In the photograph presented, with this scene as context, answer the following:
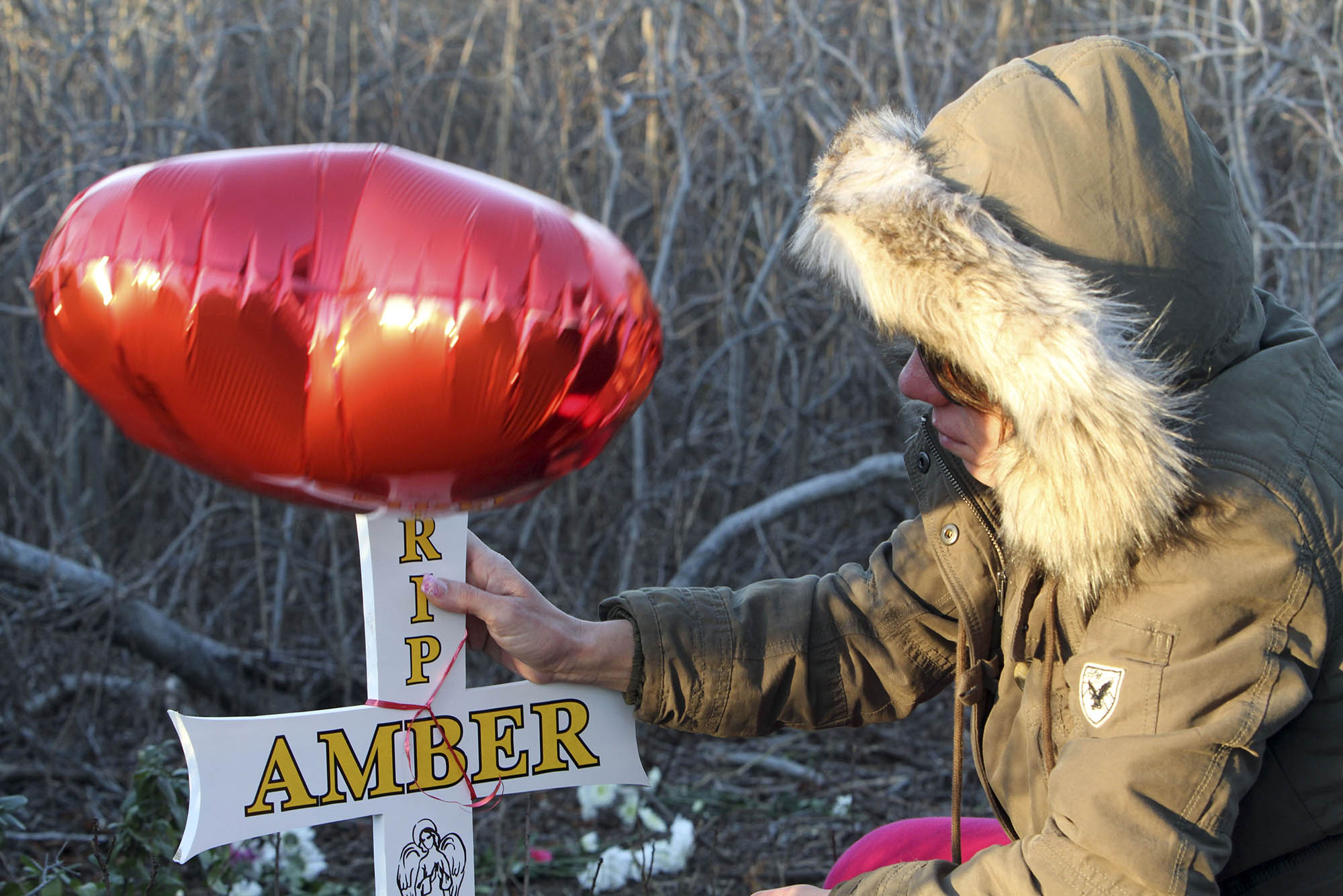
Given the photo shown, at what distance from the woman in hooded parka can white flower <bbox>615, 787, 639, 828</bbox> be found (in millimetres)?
1520

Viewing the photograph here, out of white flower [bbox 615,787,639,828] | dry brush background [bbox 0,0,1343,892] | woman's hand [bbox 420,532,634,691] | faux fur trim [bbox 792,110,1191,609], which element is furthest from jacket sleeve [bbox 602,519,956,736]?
dry brush background [bbox 0,0,1343,892]

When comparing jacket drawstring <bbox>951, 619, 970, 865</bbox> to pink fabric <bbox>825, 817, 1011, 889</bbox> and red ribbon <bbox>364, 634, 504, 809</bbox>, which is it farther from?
red ribbon <bbox>364, 634, 504, 809</bbox>

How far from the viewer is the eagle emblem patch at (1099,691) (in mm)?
1372

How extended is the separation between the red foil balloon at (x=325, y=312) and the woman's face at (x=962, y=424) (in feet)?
1.46

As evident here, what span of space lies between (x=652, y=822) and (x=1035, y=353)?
5.89ft

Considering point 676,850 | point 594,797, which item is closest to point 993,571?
point 676,850

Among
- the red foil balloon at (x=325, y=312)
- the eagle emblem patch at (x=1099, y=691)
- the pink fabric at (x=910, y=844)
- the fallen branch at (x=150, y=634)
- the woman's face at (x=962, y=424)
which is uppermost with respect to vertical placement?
the red foil balloon at (x=325, y=312)

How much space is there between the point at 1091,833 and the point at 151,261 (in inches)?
45.2

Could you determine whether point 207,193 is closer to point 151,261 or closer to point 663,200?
point 151,261

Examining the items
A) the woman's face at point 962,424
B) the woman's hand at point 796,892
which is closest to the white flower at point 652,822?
the woman's hand at point 796,892

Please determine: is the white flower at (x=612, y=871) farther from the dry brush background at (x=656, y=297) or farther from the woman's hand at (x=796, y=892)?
the woman's hand at (x=796, y=892)

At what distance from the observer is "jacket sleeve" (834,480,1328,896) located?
1293mm

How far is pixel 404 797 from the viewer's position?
1.60m

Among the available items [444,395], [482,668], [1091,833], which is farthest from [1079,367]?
[482,668]
